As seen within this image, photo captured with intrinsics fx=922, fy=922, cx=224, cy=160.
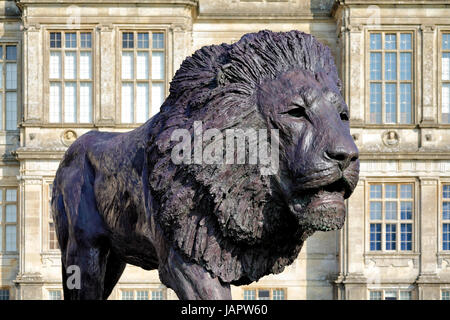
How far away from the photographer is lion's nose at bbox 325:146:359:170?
2.60 meters

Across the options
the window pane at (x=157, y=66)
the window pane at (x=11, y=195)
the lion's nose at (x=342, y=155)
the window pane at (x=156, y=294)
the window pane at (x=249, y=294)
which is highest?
the window pane at (x=157, y=66)

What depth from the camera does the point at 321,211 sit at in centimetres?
264

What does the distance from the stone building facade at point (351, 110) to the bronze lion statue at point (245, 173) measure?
18816 mm

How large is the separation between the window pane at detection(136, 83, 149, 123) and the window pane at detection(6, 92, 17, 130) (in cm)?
329

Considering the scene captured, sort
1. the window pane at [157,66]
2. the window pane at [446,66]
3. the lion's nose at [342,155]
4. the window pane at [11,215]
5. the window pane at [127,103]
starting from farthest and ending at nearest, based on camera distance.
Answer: the window pane at [11,215]
the window pane at [446,66]
the window pane at [127,103]
the window pane at [157,66]
the lion's nose at [342,155]

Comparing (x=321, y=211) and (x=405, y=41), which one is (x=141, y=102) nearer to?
(x=405, y=41)

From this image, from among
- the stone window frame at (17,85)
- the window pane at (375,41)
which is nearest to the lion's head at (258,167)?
the window pane at (375,41)

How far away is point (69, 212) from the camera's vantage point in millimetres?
3459

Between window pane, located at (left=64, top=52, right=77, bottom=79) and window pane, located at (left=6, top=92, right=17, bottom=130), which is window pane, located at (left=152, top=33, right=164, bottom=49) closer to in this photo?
window pane, located at (left=64, top=52, right=77, bottom=79)

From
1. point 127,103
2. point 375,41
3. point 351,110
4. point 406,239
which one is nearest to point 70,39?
point 127,103

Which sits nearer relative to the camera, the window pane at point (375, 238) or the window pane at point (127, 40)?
the window pane at point (375, 238)

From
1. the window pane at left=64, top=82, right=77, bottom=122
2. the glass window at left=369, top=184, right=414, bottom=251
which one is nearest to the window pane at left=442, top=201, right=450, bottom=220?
the glass window at left=369, top=184, right=414, bottom=251

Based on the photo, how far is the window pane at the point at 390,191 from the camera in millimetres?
22078

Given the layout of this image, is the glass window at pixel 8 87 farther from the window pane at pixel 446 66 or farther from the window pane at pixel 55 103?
the window pane at pixel 446 66
